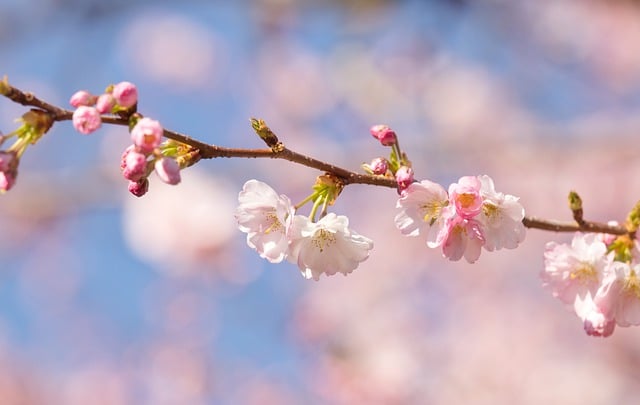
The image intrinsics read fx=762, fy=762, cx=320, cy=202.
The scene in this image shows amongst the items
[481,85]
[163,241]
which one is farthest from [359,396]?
[481,85]

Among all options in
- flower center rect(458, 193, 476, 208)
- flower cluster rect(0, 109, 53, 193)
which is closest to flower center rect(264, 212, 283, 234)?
flower center rect(458, 193, 476, 208)

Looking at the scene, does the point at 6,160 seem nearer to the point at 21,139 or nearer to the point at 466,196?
the point at 21,139

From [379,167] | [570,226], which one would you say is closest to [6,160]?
[379,167]

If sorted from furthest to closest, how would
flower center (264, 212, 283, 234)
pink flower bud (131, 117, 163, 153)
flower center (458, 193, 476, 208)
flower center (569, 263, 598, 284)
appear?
flower center (569, 263, 598, 284), flower center (264, 212, 283, 234), flower center (458, 193, 476, 208), pink flower bud (131, 117, 163, 153)

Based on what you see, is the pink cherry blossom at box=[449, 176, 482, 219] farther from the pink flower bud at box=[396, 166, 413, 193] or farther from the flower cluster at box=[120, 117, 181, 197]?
the flower cluster at box=[120, 117, 181, 197]

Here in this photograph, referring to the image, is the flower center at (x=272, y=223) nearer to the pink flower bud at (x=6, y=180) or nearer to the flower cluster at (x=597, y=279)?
the pink flower bud at (x=6, y=180)

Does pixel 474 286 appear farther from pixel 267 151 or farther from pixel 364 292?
pixel 267 151
